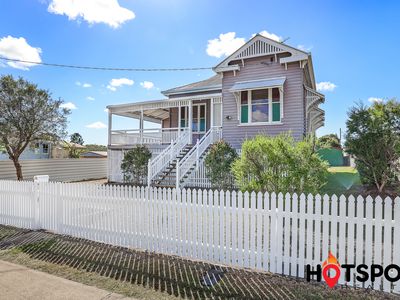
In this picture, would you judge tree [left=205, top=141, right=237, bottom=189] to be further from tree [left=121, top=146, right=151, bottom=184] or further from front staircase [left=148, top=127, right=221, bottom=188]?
tree [left=121, top=146, right=151, bottom=184]

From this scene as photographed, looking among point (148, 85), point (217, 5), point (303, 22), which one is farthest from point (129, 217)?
point (148, 85)

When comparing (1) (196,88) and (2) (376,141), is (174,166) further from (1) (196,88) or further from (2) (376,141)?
(2) (376,141)

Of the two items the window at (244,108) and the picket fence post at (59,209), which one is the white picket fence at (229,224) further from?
the window at (244,108)

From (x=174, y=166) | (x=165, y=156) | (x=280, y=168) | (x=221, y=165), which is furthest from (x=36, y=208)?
(x=165, y=156)

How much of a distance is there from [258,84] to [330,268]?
11033mm

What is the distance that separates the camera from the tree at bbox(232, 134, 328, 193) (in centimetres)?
588

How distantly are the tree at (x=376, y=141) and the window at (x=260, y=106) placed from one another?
13.7 ft

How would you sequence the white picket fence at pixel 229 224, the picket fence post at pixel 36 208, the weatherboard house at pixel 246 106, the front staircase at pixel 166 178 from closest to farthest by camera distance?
the white picket fence at pixel 229 224, the picket fence post at pixel 36 208, the front staircase at pixel 166 178, the weatherboard house at pixel 246 106

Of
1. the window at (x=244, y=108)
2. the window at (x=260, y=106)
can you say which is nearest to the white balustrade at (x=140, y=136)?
the window at (x=244, y=108)

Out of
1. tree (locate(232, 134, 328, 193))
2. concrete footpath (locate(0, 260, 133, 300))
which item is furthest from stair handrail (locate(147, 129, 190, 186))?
concrete footpath (locate(0, 260, 133, 300))

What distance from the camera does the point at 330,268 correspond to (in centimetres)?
370

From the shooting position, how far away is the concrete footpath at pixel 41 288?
11.1ft

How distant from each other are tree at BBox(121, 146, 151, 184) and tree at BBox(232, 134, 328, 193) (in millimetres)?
8777

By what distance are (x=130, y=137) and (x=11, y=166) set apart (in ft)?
23.3
